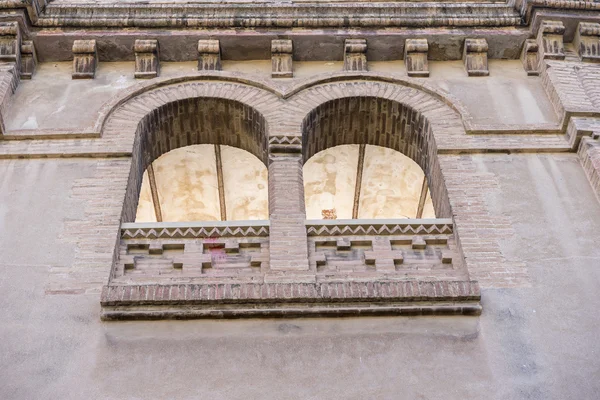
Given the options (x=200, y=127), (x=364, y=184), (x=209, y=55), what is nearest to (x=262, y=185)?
(x=364, y=184)

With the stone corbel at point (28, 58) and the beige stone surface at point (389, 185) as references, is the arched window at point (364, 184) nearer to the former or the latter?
the beige stone surface at point (389, 185)

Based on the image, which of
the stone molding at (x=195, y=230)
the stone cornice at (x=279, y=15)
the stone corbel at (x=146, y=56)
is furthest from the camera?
the stone cornice at (x=279, y=15)

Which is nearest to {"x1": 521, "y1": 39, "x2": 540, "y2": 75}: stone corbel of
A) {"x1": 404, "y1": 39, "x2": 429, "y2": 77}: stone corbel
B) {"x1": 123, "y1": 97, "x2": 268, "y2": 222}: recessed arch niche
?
{"x1": 404, "y1": 39, "x2": 429, "y2": 77}: stone corbel

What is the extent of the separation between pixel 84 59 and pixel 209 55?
1.36 metres

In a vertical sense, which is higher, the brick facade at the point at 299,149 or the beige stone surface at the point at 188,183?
the beige stone surface at the point at 188,183

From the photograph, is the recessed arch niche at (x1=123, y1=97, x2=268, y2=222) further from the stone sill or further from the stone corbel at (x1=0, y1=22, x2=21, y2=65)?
the stone sill

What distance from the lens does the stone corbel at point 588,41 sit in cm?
986

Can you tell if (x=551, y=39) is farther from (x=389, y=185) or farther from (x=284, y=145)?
(x=284, y=145)

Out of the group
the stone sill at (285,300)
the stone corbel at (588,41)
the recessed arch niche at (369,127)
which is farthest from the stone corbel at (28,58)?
the stone corbel at (588,41)

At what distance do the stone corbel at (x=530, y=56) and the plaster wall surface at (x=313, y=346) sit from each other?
2830mm

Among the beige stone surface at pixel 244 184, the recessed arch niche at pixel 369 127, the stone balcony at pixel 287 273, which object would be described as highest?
the beige stone surface at pixel 244 184

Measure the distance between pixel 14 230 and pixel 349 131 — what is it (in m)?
3.65

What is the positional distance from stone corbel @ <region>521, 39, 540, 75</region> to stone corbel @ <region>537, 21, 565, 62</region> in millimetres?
75

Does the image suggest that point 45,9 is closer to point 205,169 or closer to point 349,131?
point 205,169
